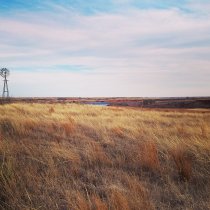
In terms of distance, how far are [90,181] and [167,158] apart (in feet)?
6.13

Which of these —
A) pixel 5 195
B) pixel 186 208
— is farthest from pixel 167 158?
pixel 5 195

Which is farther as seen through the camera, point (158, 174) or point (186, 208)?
point (158, 174)

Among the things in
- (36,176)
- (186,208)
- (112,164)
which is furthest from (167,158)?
(36,176)

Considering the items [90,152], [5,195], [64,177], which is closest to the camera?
[5,195]

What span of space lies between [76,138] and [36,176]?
12.3 ft

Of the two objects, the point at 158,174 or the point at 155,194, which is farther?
the point at 158,174

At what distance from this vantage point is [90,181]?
13.8 ft

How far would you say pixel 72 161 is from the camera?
5.12m

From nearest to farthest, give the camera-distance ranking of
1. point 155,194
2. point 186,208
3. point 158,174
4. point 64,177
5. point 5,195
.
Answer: point 186,208 → point 5,195 → point 155,194 → point 64,177 → point 158,174

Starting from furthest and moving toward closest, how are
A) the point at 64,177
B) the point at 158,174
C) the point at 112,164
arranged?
the point at 112,164 < the point at 158,174 < the point at 64,177

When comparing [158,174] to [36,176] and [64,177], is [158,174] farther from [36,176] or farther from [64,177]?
[36,176]

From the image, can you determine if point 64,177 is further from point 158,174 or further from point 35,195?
point 158,174

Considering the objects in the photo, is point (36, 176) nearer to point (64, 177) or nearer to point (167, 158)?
point (64, 177)

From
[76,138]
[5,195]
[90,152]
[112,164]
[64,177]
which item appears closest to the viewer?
[5,195]
